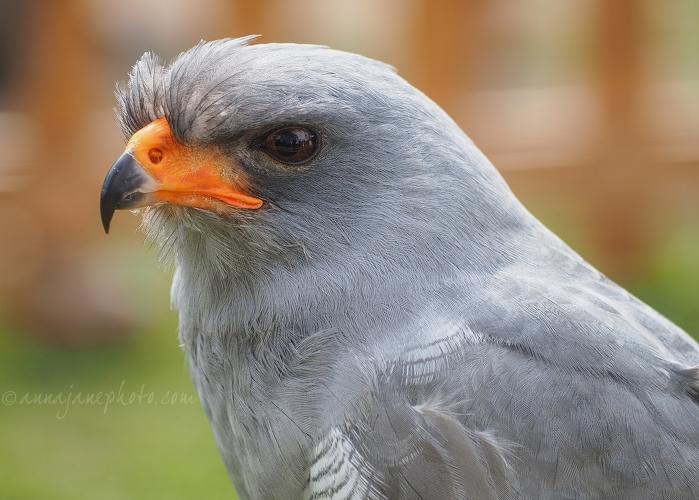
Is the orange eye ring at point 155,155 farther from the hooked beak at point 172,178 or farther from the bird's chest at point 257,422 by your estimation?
the bird's chest at point 257,422

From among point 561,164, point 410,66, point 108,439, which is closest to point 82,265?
point 108,439

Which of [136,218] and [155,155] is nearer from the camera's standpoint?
[155,155]

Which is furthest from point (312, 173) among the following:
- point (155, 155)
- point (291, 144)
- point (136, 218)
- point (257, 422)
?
point (136, 218)

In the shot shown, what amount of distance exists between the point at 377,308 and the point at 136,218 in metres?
4.14

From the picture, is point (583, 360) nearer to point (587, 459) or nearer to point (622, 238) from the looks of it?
point (587, 459)

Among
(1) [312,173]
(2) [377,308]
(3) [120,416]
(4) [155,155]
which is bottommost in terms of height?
(3) [120,416]

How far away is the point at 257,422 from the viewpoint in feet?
7.43

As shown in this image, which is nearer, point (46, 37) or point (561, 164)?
point (46, 37)

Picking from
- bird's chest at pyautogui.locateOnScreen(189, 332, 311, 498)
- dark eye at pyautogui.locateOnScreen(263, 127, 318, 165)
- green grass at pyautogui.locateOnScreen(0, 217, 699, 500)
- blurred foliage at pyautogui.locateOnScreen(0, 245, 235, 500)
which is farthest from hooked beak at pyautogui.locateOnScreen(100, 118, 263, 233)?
blurred foliage at pyautogui.locateOnScreen(0, 245, 235, 500)

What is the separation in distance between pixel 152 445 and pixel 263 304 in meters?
3.52

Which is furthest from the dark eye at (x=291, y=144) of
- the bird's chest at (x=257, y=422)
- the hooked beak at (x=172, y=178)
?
the bird's chest at (x=257, y=422)

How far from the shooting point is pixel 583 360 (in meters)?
2.14

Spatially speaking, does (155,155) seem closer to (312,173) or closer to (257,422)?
(312,173)

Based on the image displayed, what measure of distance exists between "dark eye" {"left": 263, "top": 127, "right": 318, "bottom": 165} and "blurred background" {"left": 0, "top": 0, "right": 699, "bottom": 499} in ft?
11.1
